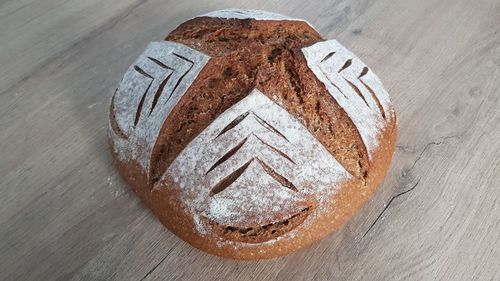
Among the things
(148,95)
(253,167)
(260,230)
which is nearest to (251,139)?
(253,167)

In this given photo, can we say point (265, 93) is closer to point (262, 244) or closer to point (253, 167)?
point (253, 167)

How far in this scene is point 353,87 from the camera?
1.36 metres

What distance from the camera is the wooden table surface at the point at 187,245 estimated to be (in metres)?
1.37

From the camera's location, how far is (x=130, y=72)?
4.82 feet

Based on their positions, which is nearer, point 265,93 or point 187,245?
point 265,93

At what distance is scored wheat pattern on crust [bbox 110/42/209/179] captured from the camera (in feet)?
4.21

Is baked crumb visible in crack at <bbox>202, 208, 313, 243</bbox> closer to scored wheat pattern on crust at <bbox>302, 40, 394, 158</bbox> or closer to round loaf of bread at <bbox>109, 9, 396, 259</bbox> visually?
round loaf of bread at <bbox>109, 9, 396, 259</bbox>

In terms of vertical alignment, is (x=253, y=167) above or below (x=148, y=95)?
below

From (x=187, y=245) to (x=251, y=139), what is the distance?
44cm

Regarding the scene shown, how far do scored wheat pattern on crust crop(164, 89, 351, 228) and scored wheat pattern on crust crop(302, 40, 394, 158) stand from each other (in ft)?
0.52

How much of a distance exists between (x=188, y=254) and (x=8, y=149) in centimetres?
79

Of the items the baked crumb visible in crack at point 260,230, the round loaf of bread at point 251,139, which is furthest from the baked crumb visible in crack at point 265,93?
the baked crumb visible in crack at point 260,230

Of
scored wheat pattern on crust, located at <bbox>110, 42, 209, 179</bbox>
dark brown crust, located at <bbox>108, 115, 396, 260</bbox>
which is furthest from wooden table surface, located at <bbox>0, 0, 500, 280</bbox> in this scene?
scored wheat pattern on crust, located at <bbox>110, 42, 209, 179</bbox>

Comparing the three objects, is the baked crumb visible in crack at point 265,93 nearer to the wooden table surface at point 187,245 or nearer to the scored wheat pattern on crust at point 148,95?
the scored wheat pattern on crust at point 148,95
